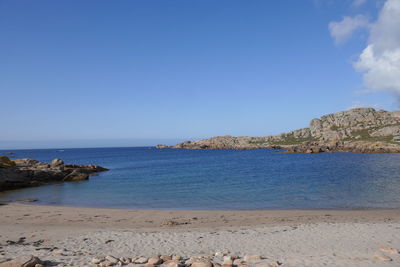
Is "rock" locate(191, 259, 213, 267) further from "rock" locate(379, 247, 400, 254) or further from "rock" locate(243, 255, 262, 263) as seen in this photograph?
"rock" locate(379, 247, 400, 254)

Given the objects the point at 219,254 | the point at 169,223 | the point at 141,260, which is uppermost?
the point at 141,260

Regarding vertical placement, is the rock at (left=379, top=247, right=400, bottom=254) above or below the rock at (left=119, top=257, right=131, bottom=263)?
above

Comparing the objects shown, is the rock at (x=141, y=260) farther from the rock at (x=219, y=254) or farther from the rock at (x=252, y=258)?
the rock at (x=252, y=258)

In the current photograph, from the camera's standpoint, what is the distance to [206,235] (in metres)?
14.6

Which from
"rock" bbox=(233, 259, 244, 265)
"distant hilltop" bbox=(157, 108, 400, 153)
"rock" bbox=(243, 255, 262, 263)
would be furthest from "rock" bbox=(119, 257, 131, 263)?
"distant hilltop" bbox=(157, 108, 400, 153)

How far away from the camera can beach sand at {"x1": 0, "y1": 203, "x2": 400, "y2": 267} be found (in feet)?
36.4

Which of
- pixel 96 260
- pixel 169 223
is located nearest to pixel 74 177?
pixel 169 223

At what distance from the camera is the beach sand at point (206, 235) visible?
1109cm

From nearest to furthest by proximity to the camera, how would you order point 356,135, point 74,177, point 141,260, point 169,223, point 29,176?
point 141,260 < point 169,223 < point 29,176 < point 74,177 < point 356,135

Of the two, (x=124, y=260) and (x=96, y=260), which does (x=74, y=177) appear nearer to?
(x=96, y=260)

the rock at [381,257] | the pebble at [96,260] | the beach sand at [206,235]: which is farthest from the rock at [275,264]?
the pebble at [96,260]

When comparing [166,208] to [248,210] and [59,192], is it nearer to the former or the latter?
[248,210]

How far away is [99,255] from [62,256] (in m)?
1.40

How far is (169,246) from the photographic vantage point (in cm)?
1273
